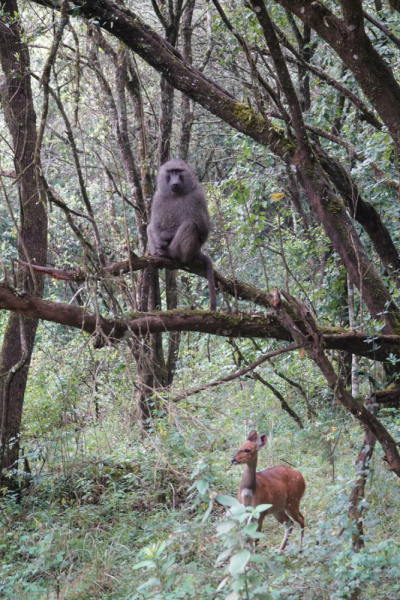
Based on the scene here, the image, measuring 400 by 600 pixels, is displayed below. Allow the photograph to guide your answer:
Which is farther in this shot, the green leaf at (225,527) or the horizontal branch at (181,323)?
the horizontal branch at (181,323)

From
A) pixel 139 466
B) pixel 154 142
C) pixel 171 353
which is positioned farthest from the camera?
pixel 154 142

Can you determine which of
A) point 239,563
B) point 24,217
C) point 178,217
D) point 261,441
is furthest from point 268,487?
point 24,217

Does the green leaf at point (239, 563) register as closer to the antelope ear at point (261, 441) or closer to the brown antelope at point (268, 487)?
the brown antelope at point (268, 487)

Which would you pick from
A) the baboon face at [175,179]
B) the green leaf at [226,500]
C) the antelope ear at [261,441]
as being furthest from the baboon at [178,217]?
the green leaf at [226,500]

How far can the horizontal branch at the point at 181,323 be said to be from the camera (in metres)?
3.68

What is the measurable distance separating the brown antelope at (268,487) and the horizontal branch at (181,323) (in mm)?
813

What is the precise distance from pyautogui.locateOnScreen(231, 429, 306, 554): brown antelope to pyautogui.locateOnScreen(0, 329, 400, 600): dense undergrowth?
0.22 metres

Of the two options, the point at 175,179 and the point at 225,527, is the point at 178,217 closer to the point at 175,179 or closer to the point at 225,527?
the point at 175,179

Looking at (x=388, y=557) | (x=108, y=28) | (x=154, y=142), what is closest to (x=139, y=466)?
(x=388, y=557)

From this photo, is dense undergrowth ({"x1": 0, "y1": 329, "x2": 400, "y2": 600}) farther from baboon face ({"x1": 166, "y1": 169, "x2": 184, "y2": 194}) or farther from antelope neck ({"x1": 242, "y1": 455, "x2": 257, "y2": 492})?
baboon face ({"x1": 166, "y1": 169, "x2": 184, "y2": 194})

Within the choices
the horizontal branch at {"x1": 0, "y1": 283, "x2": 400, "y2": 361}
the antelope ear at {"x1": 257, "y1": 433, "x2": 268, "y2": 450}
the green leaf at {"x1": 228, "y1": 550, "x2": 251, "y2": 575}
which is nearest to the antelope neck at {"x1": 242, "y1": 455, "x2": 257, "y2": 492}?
the antelope ear at {"x1": 257, "y1": 433, "x2": 268, "y2": 450}

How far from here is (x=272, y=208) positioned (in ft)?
50.5

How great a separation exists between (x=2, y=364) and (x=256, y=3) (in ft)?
13.8

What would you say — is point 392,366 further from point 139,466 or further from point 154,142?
point 154,142
